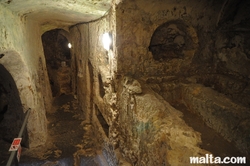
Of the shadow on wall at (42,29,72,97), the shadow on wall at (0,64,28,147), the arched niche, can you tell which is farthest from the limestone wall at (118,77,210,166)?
the shadow on wall at (42,29,72,97)

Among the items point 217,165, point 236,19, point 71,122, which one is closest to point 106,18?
point 236,19

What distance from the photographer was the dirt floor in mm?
3915

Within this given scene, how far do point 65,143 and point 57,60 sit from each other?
8.37 meters

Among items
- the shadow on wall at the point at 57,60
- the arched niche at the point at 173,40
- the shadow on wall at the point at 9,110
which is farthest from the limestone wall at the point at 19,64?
the shadow on wall at the point at 57,60

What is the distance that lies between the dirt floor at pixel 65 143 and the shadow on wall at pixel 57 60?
3458 mm

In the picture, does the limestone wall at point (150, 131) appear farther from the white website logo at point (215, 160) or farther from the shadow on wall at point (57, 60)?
the shadow on wall at point (57, 60)

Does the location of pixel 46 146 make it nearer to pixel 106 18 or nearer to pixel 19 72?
pixel 19 72

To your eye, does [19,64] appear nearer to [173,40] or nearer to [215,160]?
[173,40]

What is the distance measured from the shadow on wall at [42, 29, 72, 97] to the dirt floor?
11.3 feet

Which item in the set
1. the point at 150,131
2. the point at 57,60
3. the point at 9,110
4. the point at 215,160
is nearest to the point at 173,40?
the point at 150,131

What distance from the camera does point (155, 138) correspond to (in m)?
2.11

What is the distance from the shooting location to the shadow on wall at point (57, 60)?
10.3 metres

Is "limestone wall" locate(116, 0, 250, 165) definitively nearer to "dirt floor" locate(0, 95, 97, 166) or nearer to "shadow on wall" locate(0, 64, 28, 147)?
"dirt floor" locate(0, 95, 97, 166)

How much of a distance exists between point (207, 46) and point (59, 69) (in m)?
9.13
